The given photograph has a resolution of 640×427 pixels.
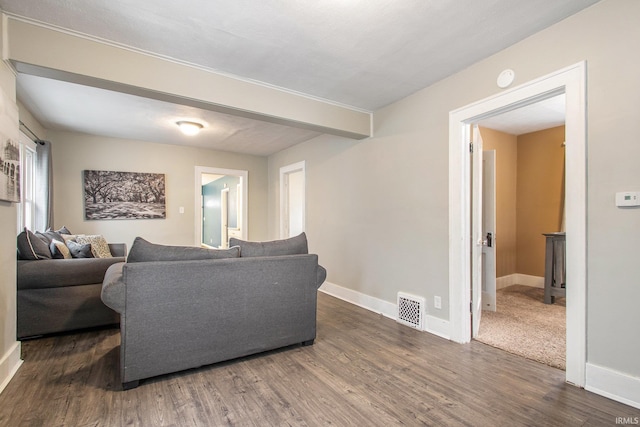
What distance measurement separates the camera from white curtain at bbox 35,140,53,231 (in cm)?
404

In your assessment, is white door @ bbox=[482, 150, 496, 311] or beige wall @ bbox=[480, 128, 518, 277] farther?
beige wall @ bbox=[480, 128, 518, 277]

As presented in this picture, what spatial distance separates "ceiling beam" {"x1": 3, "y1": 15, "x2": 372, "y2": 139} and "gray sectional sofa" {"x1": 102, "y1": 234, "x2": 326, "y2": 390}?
4.29ft

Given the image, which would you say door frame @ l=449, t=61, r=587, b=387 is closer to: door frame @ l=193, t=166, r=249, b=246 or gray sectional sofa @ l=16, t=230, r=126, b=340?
gray sectional sofa @ l=16, t=230, r=126, b=340

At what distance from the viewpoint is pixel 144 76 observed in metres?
2.45

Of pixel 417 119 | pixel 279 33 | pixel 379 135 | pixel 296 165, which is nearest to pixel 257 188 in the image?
pixel 296 165

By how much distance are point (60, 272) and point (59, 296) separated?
9.4 inches

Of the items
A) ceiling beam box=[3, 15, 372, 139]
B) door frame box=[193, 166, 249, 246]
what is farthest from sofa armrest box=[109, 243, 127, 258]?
ceiling beam box=[3, 15, 372, 139]

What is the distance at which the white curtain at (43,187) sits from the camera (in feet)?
13.3

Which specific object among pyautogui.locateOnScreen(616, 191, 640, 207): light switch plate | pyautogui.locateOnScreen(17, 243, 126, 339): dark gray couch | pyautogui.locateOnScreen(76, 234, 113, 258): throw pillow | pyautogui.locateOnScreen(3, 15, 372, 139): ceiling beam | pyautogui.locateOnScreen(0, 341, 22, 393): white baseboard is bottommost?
pyautogui.locateOnScreen(0, 341, 22, 393): white baseboard

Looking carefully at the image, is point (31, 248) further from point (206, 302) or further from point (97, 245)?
point (206, 302)

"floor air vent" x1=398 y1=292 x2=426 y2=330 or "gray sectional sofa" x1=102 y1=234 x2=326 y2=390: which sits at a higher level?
"gray sectional sofa" x1=102 y1=234 x2=326 y2=390

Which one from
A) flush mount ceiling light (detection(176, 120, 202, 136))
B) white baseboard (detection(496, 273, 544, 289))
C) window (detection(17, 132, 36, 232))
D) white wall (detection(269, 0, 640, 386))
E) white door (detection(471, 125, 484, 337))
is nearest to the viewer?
white wall (detection(269, 0, 640, 386))

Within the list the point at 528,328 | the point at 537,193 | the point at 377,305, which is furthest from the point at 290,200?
the point at 528,328

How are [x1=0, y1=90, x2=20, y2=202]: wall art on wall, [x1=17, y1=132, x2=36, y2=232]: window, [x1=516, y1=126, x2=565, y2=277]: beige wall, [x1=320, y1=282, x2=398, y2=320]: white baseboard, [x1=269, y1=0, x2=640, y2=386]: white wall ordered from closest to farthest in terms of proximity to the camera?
[x1=269, y1=0, x2=640, y2=386]: white wall, [x1=0, y1=90, x2=20, y2=202]: wall art on wall, [x1=320, y1=282, x2=398, y2=320]: white baseboard, [x1=17, y1=132, x2=36, y2=232]: window, [x1=516, y1=126, x2=565, y2=277]: beige wall
